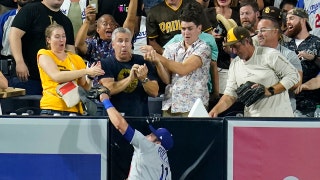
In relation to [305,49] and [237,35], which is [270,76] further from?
[305,49]

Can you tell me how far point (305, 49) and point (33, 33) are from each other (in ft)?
11.8

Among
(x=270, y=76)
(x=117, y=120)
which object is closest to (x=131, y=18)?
(x=270, y=76)

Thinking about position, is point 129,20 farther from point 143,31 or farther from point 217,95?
point 217,95

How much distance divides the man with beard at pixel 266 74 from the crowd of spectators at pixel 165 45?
0.09ft

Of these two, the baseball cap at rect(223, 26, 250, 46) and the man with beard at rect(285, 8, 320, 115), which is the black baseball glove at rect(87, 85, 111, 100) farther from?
the man with beard at rect(285, 8, 320, 115)

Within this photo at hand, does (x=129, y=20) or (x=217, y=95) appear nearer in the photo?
(x=217, y=95)

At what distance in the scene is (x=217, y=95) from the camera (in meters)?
10.2

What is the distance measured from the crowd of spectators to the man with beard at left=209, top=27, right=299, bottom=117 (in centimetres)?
3

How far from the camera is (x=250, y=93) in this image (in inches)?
354

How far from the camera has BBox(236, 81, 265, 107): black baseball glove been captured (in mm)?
8984

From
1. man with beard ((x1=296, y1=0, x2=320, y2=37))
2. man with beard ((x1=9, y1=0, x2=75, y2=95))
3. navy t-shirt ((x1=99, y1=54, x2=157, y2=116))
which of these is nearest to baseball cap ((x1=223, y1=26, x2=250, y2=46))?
navy t-shirt ((x1=99, y1=54, x2=157, y2=116))

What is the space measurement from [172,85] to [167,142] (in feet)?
6.23

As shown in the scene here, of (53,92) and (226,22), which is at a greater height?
(226,22)

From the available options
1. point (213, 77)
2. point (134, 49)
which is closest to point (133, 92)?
point (213, 77)
